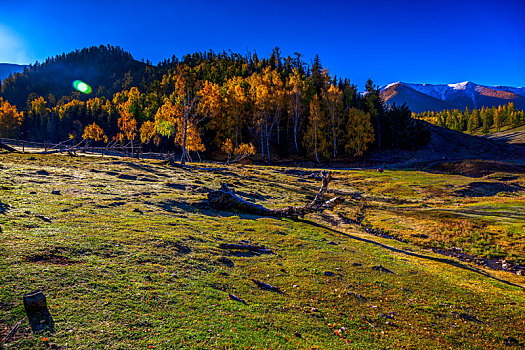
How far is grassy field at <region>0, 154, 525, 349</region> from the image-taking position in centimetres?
665

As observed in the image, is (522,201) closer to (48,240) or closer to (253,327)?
(253,327)

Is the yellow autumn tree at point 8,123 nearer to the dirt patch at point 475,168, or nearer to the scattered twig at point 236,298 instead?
the scattered twig at point 236,298

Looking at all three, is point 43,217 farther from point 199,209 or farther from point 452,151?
point 452,151

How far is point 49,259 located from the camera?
28.9 ft

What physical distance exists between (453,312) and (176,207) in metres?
18.9

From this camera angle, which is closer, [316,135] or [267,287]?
[267,287]

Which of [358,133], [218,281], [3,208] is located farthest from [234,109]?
[218,281]

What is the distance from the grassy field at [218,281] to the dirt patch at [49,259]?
0.10ft

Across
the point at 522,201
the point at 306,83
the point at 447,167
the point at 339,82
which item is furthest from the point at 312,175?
the point at 339,82

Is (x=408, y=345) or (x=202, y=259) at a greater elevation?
(x=202, y=259)

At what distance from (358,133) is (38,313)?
92914mm

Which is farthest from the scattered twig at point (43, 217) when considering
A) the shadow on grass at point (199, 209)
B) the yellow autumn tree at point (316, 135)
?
the yellow autumn tree at point (316, 135)

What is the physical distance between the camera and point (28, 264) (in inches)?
320

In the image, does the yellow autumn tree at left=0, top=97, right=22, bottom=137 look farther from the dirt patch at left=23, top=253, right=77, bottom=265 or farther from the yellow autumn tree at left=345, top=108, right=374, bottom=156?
the dirt patch at left=23, top=253, right=77, bottom=265
